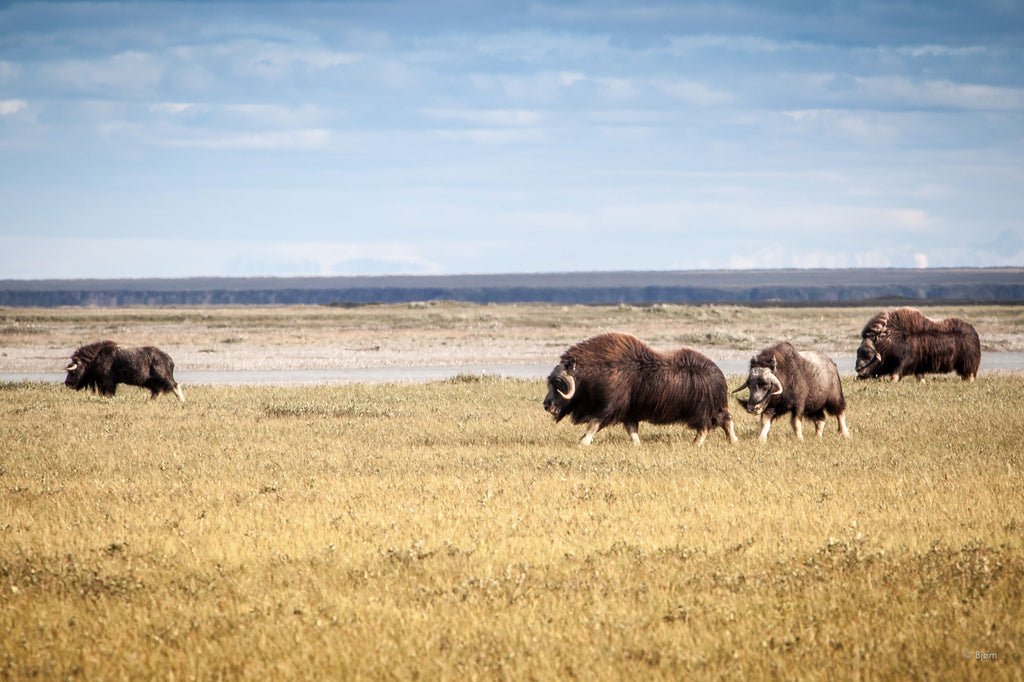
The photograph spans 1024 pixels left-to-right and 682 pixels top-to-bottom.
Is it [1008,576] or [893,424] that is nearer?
[1008,576]

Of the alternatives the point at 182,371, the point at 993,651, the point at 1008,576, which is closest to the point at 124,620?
the point at 993,651

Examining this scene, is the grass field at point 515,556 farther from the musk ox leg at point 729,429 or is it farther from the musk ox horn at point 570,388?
the musk ox horn at point 570,388

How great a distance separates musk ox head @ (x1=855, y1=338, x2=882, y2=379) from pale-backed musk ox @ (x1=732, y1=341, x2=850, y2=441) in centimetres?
935

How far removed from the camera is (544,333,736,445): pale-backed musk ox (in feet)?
51.0

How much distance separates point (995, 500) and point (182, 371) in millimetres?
32547

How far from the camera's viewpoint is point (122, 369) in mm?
24641

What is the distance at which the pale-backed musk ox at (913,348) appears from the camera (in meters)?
25.2

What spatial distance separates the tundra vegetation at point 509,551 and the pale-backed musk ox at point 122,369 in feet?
19.9

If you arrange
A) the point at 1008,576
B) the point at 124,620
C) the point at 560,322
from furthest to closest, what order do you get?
1. the point at 560,322
2. the point at 1008,576
3. the point at 124,620

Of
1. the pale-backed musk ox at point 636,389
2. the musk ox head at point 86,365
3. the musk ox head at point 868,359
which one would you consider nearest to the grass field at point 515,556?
the pale-backed musk ox at point 636,389

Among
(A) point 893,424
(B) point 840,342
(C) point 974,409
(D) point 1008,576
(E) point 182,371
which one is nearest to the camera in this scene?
(D) point 1008,576

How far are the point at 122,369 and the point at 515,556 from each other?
18885 millimetres

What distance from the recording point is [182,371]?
37.3 meters

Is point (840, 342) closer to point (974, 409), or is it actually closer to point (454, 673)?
point (974, 409)
